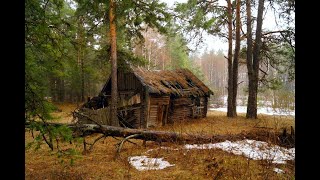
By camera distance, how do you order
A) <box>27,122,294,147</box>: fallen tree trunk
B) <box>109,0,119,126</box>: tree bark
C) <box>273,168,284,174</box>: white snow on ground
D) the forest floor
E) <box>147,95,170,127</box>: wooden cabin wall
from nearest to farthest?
<box>273,168,284,174</box>: white snow on ground < the forest floor < <box>27,122,294,147</box>: fallen tree trunk < <box>109,0,119,126</box>: tree bark < <box>147,95,170,127</box>: wooden cabin wall

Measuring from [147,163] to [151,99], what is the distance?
10.7m

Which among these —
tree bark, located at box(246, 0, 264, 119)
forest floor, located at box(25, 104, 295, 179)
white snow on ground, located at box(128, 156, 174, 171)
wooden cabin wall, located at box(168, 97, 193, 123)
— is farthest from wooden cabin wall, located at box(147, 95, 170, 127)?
white snow on ground, located at box(128, 156, 174, 171)

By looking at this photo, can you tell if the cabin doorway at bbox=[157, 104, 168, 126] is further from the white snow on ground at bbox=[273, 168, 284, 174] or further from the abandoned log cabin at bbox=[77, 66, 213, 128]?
the white snow on ground at bbox=[273, 168, 284, 174]

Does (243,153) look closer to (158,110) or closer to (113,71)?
(113,71)

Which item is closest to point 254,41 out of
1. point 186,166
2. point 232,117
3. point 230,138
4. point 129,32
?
point 232,117

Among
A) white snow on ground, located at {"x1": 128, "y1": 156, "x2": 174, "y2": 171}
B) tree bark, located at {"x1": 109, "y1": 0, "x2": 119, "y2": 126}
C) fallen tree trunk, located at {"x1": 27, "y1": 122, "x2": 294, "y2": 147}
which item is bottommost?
white snow on ground, located at {"x1": 128, "y1": 156, "x2": 174, "y2": 171}

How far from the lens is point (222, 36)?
68.3 feet

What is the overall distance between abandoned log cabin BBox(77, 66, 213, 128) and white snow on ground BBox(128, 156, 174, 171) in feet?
24.2

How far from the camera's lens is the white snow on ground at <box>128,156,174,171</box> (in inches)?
274

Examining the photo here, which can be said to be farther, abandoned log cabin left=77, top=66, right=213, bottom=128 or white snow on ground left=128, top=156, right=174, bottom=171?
abandoned log cabin left=77, top=66, right=213, bottom=128

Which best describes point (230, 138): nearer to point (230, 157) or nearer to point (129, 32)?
point (230, 157)

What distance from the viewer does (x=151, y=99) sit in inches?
703
